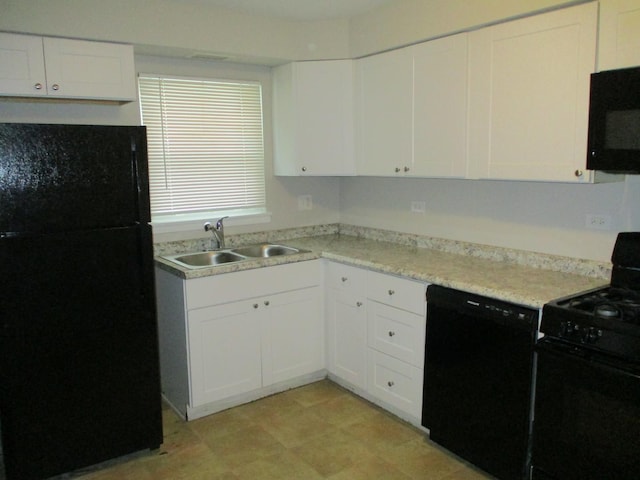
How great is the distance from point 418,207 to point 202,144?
1.55 metres

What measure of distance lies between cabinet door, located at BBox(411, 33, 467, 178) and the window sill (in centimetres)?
127

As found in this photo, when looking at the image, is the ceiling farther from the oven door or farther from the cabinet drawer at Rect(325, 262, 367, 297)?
the oven door

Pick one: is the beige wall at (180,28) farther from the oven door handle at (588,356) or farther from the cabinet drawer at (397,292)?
the oven door handle at (588,356)

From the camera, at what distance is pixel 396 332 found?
298cm

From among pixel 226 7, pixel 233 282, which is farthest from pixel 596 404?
pixel 226 7

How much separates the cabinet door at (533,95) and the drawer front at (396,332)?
870 mm

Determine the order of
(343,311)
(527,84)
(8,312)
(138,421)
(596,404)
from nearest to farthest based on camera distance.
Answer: (596,404) → (8,312) → (527,84) → (138,421) → (343,311)

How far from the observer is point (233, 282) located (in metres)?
3.10

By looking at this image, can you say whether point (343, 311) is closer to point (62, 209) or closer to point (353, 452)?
point (353, 452)

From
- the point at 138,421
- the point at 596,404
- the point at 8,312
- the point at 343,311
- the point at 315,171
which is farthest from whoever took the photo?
the point at 315,171

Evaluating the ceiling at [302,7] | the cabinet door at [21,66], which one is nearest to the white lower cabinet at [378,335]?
the ceiling at [302,7]

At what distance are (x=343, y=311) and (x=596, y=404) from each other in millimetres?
1655

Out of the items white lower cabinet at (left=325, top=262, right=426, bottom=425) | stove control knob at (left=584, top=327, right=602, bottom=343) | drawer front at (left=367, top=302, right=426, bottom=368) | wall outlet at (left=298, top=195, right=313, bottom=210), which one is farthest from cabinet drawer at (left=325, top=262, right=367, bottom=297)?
stove control knob at (left=584, top=327, right=602, bottom=343)

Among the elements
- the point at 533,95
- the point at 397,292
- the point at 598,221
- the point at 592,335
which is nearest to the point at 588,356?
the point at 592,335
